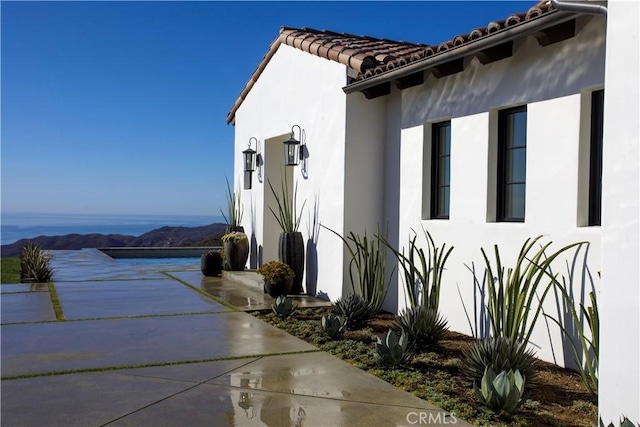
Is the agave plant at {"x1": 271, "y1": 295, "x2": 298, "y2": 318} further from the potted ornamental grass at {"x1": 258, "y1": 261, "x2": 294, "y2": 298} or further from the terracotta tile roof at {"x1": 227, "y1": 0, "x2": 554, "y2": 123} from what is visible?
the terracotta tile roof at {"x1": 227, "y1": 0, "x2": 554, "y2": 123}

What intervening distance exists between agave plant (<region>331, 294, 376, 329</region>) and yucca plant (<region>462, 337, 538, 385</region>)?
7.71 feet

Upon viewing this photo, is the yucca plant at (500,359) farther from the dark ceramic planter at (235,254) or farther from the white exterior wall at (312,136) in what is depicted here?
the dark ceramic planter at (235,254)

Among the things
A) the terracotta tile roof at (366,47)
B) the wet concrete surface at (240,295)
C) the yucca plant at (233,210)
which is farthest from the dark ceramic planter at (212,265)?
the terracotta tile roof at (366,47)

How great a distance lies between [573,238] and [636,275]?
202 centimetres

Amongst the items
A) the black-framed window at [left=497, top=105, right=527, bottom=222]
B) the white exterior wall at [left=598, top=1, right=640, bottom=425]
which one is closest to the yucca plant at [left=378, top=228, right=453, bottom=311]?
the black-framed window at [left=497, top=105, right=527, bottom=222]

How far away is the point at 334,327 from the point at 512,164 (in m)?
2.76

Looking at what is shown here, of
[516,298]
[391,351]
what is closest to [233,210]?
[391,351]

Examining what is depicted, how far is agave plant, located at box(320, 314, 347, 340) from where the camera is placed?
6.20 metres

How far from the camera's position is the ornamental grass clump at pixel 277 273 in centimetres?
878

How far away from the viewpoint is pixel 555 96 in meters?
5.39

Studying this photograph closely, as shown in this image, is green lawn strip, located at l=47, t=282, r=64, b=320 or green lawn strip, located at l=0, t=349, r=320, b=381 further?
green lawn strip, located at l=47, t=282, r=64, b=320

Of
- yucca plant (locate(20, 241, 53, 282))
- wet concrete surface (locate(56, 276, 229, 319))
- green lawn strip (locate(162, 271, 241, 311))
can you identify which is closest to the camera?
wet concrete surface (locate(56, 276, 229, 319))

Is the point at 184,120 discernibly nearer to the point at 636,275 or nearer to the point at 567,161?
the point at 567,161

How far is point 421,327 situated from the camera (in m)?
5.80
